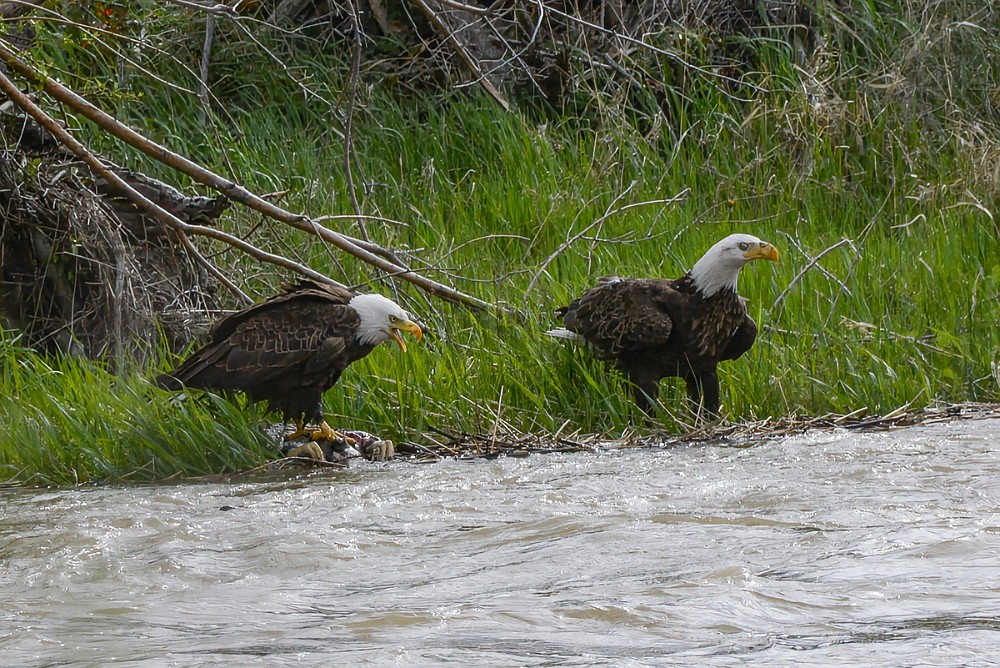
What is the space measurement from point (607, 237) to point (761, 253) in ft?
7.11

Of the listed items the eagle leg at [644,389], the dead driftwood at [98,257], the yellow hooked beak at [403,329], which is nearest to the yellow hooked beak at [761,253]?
the eagle leg at [644,389]

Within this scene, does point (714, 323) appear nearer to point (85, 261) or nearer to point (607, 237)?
point (607, 237)

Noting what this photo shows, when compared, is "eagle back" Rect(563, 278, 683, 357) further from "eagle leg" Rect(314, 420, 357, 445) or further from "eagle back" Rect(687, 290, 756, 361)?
"eagle leg" Rect(314, 420, 357, 445)

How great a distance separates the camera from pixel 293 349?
19.2 ft

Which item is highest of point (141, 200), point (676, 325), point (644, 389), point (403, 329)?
point (141, 200)

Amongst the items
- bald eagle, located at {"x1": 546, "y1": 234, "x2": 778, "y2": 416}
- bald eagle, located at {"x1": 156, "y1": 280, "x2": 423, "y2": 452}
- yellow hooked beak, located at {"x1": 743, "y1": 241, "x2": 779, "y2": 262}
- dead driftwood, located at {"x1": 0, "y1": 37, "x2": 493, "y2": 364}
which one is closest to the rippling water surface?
bald eagle, located at {"x1": 156, "y1": 280, "x2": 423, "y2": 452}

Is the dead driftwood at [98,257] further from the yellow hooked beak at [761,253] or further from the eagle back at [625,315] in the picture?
the yellow hooked beak at [761,253]

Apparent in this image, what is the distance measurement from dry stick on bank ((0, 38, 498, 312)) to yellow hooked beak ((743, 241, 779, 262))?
1259 mm

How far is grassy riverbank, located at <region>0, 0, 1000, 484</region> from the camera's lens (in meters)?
6.07

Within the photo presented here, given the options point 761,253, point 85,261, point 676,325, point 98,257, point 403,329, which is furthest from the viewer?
point 85,261

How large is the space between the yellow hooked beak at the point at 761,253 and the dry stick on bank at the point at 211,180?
4.13ft

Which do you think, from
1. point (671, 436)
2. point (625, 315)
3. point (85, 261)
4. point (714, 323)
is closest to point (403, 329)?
point (625, 315)

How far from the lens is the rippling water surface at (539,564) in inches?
118

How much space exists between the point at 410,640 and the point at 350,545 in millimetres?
1085
